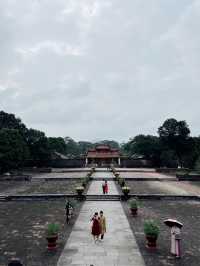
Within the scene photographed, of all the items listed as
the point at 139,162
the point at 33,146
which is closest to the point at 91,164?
the point at 139,162

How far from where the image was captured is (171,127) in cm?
6881

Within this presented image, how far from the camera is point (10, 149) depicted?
45.5 metres

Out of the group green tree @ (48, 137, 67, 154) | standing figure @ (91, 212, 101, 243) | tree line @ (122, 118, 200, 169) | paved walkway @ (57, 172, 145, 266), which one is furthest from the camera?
green tree @ (48, 137, 67, 154)

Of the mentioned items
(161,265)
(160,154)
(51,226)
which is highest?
(160,154)

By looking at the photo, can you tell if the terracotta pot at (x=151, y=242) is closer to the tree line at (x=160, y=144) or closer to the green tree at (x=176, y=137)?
the tree line at (x=160, y=144)

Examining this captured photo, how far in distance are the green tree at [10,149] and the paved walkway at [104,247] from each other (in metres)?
31.8

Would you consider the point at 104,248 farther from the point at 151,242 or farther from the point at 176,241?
the point at 176,241

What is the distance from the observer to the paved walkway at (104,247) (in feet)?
30.6

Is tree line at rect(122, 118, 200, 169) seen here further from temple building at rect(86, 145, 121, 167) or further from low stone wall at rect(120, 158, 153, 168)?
temple building at rect(86, 145, 121, 167)

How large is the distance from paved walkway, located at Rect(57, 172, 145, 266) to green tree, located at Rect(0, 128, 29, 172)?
31.8 metres

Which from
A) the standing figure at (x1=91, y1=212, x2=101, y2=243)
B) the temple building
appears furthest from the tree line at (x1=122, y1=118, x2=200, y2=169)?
the standing figure at (x1=91, y1=212, x2=101, y2=243)

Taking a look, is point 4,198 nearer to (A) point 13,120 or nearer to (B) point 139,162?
(A) point 13,120

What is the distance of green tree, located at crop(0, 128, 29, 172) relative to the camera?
4470 centimetres

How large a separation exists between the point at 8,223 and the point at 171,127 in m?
57.8
